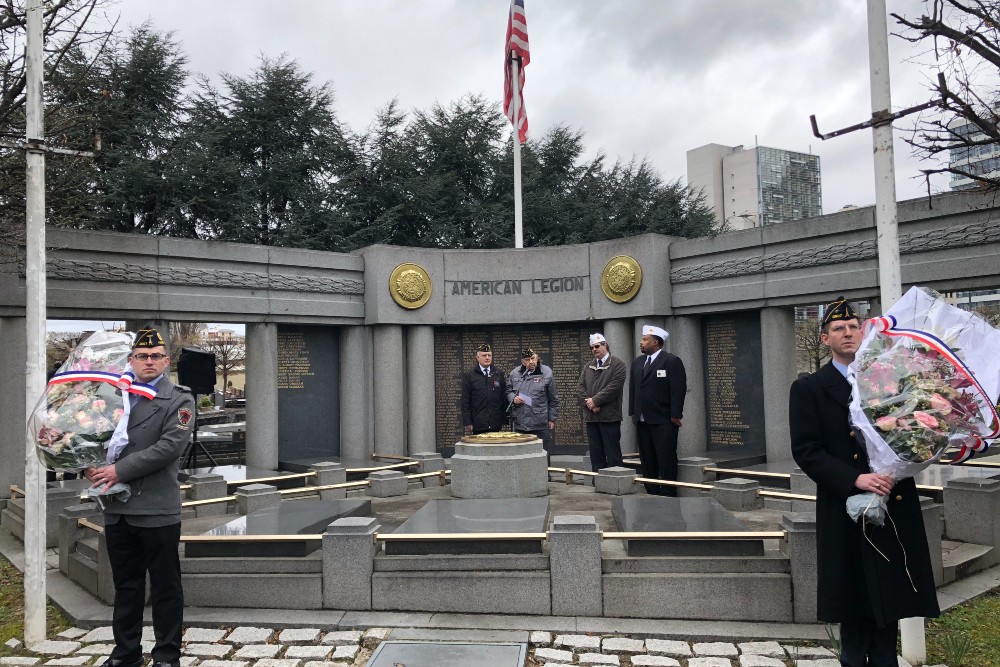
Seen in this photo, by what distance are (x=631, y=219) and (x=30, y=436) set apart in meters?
21.8

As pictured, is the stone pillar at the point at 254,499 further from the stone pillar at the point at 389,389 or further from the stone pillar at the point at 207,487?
the stone pillar at the point at 389,389

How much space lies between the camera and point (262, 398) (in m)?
12.1

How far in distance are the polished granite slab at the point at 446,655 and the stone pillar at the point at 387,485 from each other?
14.1 feet

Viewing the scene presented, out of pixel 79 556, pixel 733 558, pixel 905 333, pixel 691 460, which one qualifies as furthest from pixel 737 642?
pixel 79 556

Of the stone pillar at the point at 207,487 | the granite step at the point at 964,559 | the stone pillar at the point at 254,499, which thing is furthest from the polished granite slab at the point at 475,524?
the granite step at the point at 964,559

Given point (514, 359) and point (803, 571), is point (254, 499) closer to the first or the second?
point (803, 571)

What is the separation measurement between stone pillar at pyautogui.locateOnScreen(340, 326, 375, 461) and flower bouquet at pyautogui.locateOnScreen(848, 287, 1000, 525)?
10642 millimetres

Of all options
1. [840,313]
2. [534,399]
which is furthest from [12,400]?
[840,313]

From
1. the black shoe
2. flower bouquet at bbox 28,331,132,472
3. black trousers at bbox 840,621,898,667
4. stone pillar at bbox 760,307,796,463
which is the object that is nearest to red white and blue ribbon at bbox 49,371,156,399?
flower bouquet at bbox 28,331,132,472

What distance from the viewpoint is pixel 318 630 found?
197 inches

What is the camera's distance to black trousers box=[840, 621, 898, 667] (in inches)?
141

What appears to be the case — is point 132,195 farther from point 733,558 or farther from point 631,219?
point 733,558

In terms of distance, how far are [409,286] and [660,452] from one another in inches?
250

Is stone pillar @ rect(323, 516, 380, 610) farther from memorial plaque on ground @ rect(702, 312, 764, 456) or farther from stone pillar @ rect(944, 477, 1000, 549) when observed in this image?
memorial plaque on ground @ rect(702, 312, 764, 456)
